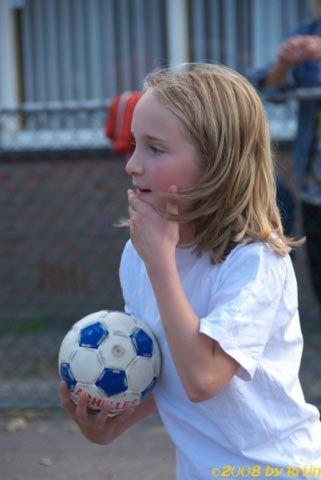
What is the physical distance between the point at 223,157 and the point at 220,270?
0.93 ft

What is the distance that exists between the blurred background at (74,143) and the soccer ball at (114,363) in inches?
111

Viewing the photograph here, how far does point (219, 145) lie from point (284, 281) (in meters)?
0.38

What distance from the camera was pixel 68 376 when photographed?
2473 millimetres

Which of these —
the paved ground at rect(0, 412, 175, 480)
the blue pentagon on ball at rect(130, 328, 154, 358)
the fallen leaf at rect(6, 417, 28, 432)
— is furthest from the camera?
the fallen leaf at rect(6, 417, 28, 432)

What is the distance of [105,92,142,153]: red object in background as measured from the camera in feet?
16.5

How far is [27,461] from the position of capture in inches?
173

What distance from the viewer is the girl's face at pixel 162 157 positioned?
7.20 ft

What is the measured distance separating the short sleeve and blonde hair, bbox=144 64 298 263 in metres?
0.05

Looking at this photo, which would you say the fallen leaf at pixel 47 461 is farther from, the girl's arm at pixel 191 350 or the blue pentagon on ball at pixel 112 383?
the girl's arm at pixel 191 350

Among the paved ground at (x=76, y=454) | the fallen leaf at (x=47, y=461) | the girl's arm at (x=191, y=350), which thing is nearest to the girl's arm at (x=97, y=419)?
the girl's arm at (x=191, y=350)

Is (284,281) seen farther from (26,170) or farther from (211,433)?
(26,170)

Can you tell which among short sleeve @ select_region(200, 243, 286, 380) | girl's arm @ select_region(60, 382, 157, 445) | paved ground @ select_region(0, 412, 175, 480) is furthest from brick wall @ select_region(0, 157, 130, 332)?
short sleeve @ select_region(200, 243, 286, 380)

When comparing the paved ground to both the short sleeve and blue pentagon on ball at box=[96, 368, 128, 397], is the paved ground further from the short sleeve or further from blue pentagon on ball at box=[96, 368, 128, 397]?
the short sleeve

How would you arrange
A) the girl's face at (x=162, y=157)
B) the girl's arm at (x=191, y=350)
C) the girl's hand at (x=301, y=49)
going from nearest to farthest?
the girl's arm at (x=191, y=350) < the girl's face at (x=162, y=157) < the girl's hand at (x=301, y=49)
